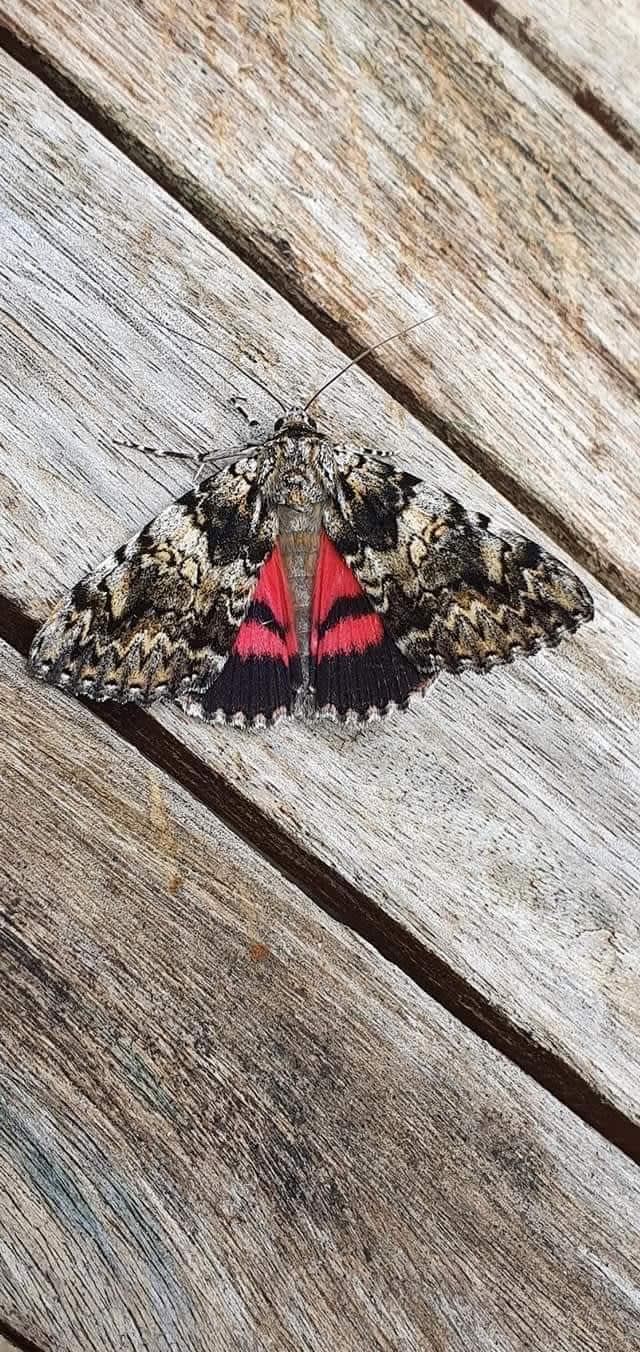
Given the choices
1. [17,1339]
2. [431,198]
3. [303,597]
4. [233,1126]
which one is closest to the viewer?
[17,1339]

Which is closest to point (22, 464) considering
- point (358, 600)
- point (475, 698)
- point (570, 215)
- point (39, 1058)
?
point (358, 600)

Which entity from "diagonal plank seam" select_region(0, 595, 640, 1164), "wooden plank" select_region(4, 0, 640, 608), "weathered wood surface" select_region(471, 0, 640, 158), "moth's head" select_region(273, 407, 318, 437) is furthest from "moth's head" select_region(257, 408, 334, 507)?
"weathered wood surface" select_region(471, 0, 640, 158)

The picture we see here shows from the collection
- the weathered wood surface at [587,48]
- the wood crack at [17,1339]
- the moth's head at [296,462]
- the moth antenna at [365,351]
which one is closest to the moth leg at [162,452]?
the moth's head at [296,462]

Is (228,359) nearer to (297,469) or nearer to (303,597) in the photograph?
(297,469)

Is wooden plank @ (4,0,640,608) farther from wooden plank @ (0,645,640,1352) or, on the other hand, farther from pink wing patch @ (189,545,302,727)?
wooden plank @ (0,645,640,1352)

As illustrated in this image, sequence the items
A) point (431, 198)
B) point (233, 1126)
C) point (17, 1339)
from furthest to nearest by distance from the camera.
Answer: point (431, 198), point (233, 1126), point (17, 1339)

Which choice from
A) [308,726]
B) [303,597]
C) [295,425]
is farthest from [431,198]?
[308,726]

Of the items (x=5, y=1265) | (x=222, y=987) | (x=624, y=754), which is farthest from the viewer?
(x=624, y=754)

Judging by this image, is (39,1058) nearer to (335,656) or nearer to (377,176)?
(335,656)
